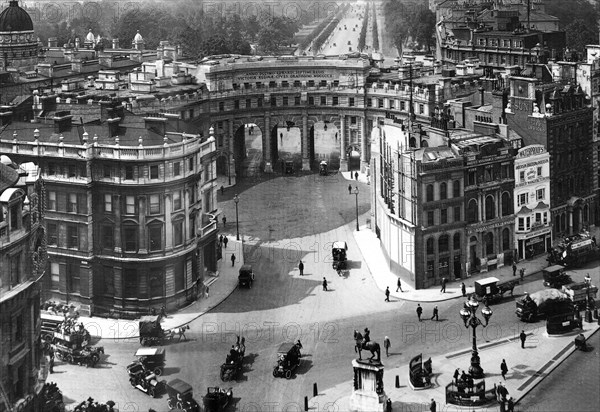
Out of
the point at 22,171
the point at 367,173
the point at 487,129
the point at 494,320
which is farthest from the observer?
the point at 367,173

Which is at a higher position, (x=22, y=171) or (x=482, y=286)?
(x=22, y=171)

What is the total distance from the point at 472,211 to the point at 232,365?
29.4 m

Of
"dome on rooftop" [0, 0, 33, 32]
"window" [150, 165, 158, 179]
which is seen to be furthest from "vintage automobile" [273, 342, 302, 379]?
"dome on rooftop" [0, 0, 33, 32]

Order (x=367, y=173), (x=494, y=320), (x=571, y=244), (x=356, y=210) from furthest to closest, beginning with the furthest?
(x=367, y=173) → (x=356, y=210) → (x=571, y=244) → (x=494, y=320)

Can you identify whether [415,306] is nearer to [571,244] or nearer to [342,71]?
[571,244]

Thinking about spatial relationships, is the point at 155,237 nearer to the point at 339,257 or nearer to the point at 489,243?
the point at 339,257

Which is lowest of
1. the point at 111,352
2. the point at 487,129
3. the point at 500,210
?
the point at 111,352

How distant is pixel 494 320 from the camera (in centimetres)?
7150

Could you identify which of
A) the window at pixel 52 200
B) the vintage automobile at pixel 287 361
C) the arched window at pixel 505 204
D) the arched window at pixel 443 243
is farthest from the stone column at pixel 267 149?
the vintage automobile at pixel 287 361

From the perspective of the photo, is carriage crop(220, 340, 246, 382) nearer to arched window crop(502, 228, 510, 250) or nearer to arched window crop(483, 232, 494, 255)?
arched window crop(483, 232, 494, 255)

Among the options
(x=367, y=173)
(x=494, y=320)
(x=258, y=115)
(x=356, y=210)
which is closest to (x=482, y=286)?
(x=494, y=320)

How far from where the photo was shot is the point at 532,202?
87.4m

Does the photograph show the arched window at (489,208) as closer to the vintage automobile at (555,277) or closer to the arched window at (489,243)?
the arched window at (489,243)

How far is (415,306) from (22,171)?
107 feet
